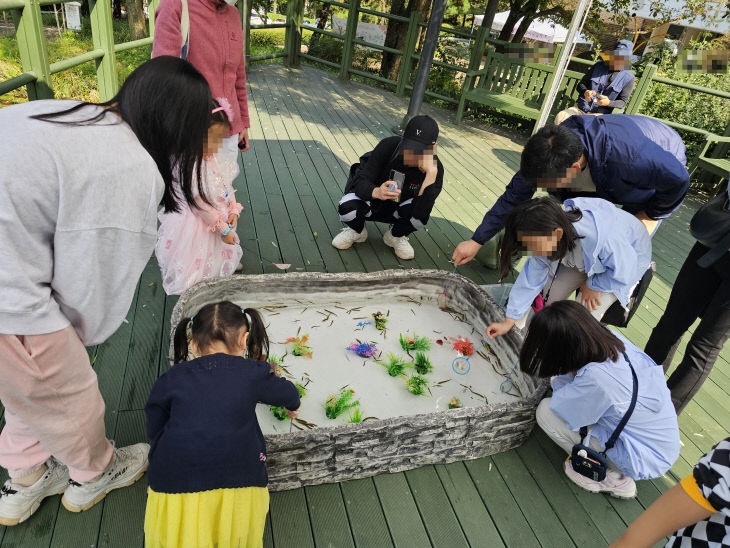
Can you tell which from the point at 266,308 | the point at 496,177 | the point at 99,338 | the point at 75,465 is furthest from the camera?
the point at 496,177

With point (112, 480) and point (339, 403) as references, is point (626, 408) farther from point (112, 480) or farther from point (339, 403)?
point (112, 480)

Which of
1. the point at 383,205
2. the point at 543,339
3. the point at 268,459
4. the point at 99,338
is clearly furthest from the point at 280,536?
the point at 383,205

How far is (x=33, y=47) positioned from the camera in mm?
2334

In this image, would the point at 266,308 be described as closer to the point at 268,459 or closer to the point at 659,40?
the point at 268,459

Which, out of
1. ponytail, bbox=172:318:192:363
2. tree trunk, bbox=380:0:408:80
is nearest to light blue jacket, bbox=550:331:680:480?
ponytail, bbox=172:318:192:363

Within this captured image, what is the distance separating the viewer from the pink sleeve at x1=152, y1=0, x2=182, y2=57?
2404 mm

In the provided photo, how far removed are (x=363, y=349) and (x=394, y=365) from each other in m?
0.18

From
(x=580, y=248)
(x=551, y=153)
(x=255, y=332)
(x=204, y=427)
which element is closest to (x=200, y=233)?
(x=255, y=332)

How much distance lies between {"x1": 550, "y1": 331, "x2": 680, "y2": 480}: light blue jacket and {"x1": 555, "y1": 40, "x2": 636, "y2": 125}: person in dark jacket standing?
4.16 meters

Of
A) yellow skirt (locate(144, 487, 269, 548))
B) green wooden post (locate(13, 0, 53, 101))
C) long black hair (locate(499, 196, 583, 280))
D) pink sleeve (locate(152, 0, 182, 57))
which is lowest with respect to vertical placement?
yellow skirt (locate(144, 487, 269, 548))

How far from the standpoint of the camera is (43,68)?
7.87 feet

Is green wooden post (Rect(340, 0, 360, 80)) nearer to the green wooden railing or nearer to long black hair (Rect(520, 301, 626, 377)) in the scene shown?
the green wooden railing

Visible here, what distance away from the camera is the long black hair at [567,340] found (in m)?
1.75

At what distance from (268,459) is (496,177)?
14.3 feet
